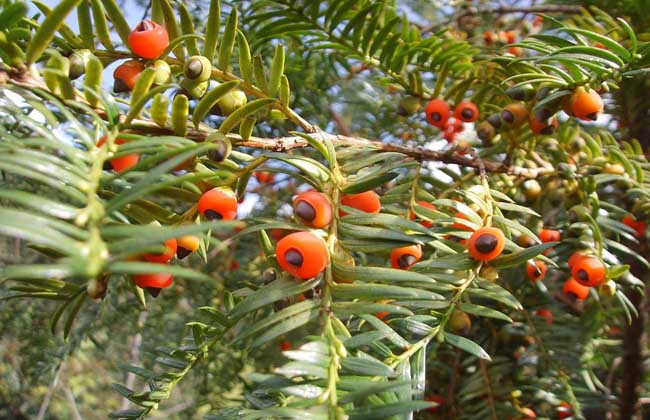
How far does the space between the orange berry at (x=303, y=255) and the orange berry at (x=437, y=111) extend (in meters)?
0.55

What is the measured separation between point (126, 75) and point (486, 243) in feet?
1.30

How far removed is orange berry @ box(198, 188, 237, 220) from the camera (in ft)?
1.55

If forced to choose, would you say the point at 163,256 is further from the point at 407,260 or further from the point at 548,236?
the point at 548,236

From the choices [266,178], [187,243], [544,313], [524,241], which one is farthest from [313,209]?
[266,178]

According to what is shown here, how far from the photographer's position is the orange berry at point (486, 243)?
0.52 metres

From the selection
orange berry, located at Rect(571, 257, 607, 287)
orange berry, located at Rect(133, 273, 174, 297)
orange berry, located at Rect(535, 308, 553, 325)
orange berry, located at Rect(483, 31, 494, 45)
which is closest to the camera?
orange berry, located at Rect(133, 273, 174, 297)

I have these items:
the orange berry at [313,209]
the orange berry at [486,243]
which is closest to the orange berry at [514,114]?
the orange berry at [486,243]

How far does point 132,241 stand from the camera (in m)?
0.29

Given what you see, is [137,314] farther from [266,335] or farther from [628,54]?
[628,54]

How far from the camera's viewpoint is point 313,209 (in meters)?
0.46

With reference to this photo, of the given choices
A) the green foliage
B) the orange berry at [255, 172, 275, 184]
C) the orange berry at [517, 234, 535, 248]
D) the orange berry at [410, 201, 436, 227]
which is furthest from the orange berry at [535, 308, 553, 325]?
the orange berry at [255, 172, 275, 184]

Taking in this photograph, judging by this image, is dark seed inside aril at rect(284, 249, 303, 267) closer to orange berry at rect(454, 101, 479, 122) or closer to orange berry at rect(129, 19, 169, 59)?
orange berry at rect(129, 19, 169, 59)

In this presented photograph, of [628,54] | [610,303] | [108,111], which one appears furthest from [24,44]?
[610,303]

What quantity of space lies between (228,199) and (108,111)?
126 millimetres
